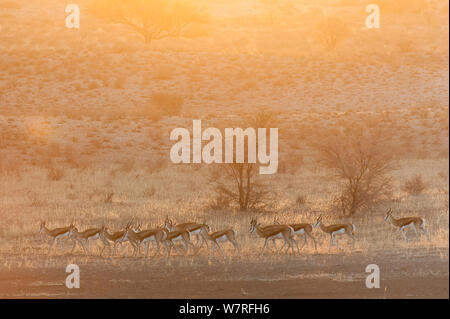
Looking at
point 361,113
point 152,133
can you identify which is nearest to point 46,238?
point 152,133

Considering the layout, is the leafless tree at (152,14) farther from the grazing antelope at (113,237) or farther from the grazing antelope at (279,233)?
the grazing antelope at (279,233)

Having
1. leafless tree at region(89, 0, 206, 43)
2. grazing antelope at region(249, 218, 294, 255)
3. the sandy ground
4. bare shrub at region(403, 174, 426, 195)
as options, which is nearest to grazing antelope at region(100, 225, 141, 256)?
the sandy ground

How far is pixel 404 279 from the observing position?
498 inches

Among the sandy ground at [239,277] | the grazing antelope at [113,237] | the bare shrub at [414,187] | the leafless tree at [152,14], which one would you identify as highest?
the leafless tree at [152,14]

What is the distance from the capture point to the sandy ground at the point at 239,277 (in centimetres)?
1176

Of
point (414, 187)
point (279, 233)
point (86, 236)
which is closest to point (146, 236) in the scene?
point (86, 236)

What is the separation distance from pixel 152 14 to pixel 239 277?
51390 mm

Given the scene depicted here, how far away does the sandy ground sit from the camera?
1176 centimetres

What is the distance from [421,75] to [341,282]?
44.0m

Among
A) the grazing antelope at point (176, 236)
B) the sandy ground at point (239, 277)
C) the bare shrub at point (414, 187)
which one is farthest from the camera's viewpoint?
the bare shrub at point (414, 187)

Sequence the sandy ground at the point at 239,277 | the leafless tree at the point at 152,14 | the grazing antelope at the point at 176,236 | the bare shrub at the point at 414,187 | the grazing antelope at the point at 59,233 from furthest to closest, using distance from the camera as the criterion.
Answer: the leafless tree at the point at 152,14
the bare shrub at the point at 414,187
the grazing antelope at the point at 59,233
the grazing antelope at the point at 176,236
the sandy ground at the point at 239,277

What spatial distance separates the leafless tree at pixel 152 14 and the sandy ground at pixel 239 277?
49937 millimetres

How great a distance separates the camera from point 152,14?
202ft

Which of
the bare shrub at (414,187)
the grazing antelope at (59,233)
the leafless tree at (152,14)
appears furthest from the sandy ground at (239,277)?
the leafless tree at (152,14)
